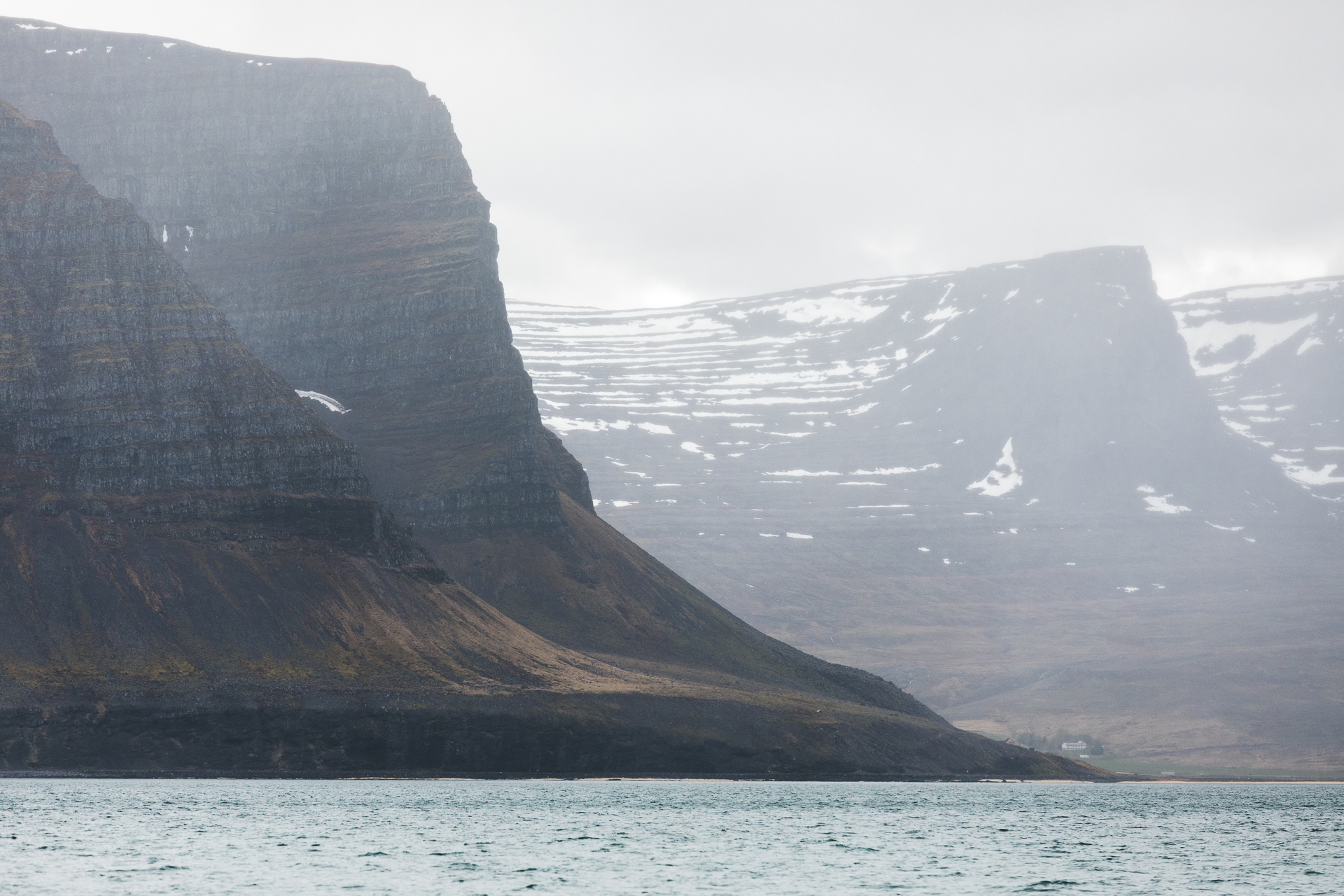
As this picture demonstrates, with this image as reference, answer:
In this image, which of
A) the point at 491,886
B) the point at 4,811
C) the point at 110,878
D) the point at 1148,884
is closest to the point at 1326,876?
the point at 1148,884

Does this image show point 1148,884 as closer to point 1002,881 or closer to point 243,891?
point 1002,881

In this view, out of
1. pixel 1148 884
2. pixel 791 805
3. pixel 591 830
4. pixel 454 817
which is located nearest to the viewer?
pixel 1148 884

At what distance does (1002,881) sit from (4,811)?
289 feet

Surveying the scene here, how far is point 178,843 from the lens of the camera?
A: 115562 millimetres

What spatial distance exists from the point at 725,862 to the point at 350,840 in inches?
1158

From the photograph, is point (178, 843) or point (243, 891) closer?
point (243, 891)

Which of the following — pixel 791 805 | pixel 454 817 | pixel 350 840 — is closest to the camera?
pixel 350 840

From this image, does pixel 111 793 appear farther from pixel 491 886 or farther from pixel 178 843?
pixel 491 886

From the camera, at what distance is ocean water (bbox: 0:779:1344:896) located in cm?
9662

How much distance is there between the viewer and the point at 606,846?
4793 inches

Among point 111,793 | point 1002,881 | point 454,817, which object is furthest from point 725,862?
point 111,793

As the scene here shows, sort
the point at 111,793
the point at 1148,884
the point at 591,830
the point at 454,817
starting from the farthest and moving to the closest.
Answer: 1. the point at 111,793
2. the point at 454,817
3. the point at 591,830
4. the point at 1148,884

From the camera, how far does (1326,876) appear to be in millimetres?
106000

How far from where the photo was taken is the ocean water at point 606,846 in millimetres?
96625
